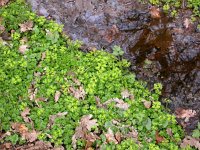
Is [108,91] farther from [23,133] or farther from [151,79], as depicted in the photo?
[23,133]

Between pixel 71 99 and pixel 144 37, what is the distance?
1969 mm

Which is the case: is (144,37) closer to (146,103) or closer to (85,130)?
(146,103)

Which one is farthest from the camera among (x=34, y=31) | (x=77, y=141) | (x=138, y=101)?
(x=34, y=31)

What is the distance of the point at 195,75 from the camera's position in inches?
247

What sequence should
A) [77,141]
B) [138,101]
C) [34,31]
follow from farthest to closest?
1. [34,31]
2. [138,101]
3. [77,141]

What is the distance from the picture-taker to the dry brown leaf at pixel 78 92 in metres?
6.05

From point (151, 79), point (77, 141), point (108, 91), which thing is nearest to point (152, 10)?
point (151, 79)

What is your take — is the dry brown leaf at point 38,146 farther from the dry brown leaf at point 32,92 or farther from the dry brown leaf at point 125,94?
the dry brown leaf at point 125,94

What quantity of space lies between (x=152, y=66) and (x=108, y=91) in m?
1.04

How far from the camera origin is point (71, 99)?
19.7 feet

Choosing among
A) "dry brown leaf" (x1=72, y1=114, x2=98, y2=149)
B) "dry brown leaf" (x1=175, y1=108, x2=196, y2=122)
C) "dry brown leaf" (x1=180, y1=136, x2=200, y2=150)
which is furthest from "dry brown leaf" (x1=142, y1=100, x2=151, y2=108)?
"dry brown leaf" (x1=72, y1=114, x2=98, y2=149)

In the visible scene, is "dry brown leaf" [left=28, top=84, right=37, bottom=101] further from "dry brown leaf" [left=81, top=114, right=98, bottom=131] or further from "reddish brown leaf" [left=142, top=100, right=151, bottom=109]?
"reddish brown leaf" [left=142, top=100, right=151, bottom=109]

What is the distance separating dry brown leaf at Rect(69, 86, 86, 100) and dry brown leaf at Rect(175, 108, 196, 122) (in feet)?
5.81

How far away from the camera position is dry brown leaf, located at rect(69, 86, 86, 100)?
605 cm
